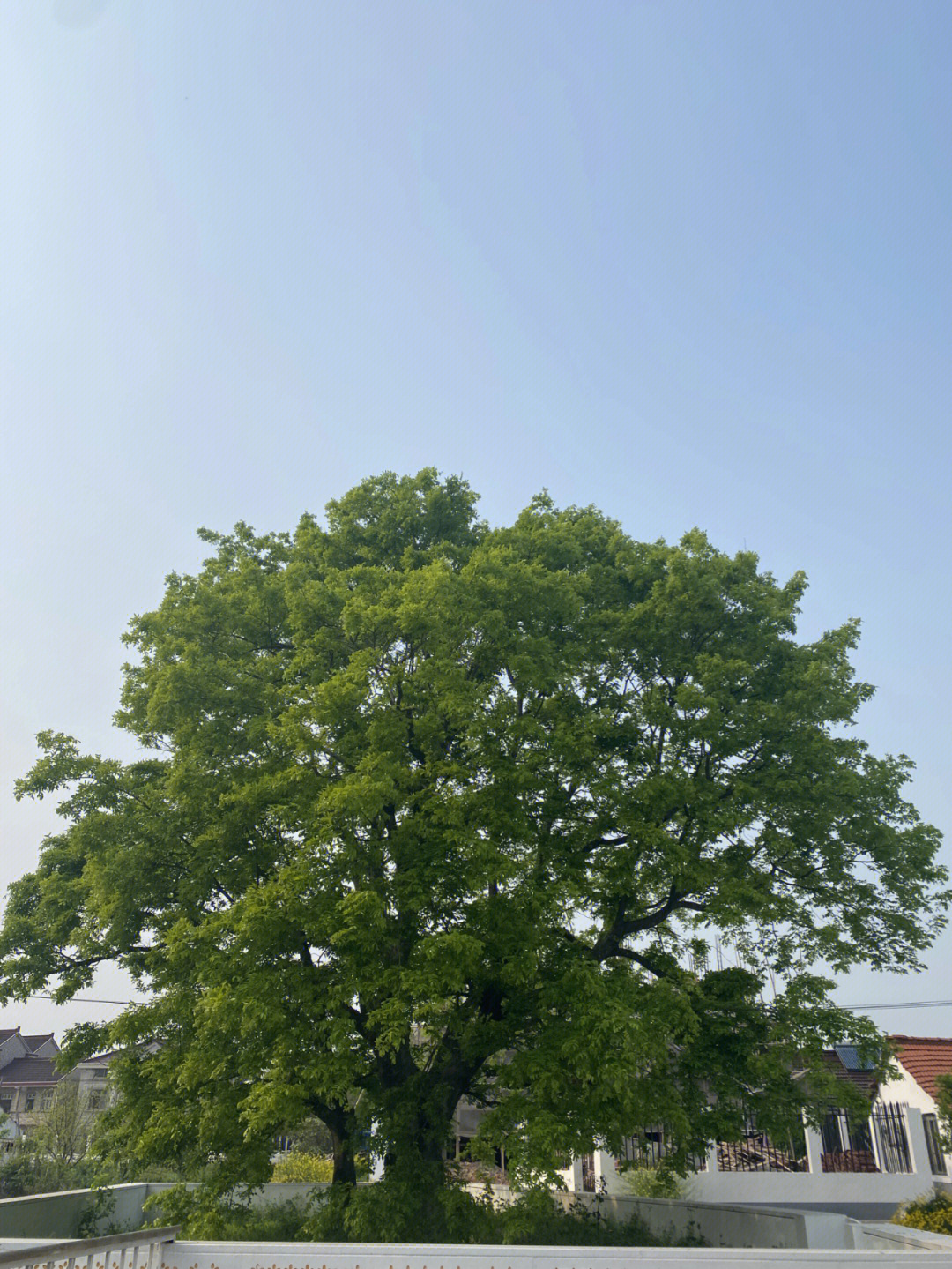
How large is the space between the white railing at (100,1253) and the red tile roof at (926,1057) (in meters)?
21.9

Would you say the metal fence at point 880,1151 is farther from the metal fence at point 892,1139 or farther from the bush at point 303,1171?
the bush at point 303,1171

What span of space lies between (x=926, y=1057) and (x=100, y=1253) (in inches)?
978

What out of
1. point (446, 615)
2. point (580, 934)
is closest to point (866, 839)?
point (580, 934)

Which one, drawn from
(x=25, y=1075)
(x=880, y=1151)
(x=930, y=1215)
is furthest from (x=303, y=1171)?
(x=25, y=1075)

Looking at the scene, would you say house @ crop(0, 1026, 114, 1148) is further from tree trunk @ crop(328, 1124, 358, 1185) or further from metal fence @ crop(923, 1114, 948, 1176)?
metal fence @ crop(923, 1114, 948, 1176)

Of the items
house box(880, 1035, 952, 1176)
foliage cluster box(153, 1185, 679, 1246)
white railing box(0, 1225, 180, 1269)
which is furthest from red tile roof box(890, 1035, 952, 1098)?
white railing box(0, 1225, 180, 1269)

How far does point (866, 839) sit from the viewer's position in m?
16.6

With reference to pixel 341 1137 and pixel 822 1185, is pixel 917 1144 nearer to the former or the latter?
pixel 822 1185

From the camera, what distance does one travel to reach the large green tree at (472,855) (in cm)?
1333

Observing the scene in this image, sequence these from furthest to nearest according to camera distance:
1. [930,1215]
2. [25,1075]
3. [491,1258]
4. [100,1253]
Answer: [25,1075], [930,1215], [491,1258], [100,1253]

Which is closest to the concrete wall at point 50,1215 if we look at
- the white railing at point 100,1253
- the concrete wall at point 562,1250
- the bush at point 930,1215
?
the concrete wall at point 562,1250

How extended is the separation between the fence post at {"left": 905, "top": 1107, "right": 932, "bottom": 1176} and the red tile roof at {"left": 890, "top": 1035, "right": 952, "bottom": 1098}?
162 cm

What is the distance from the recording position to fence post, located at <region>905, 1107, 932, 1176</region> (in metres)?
22.1

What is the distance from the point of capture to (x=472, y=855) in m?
13.6
